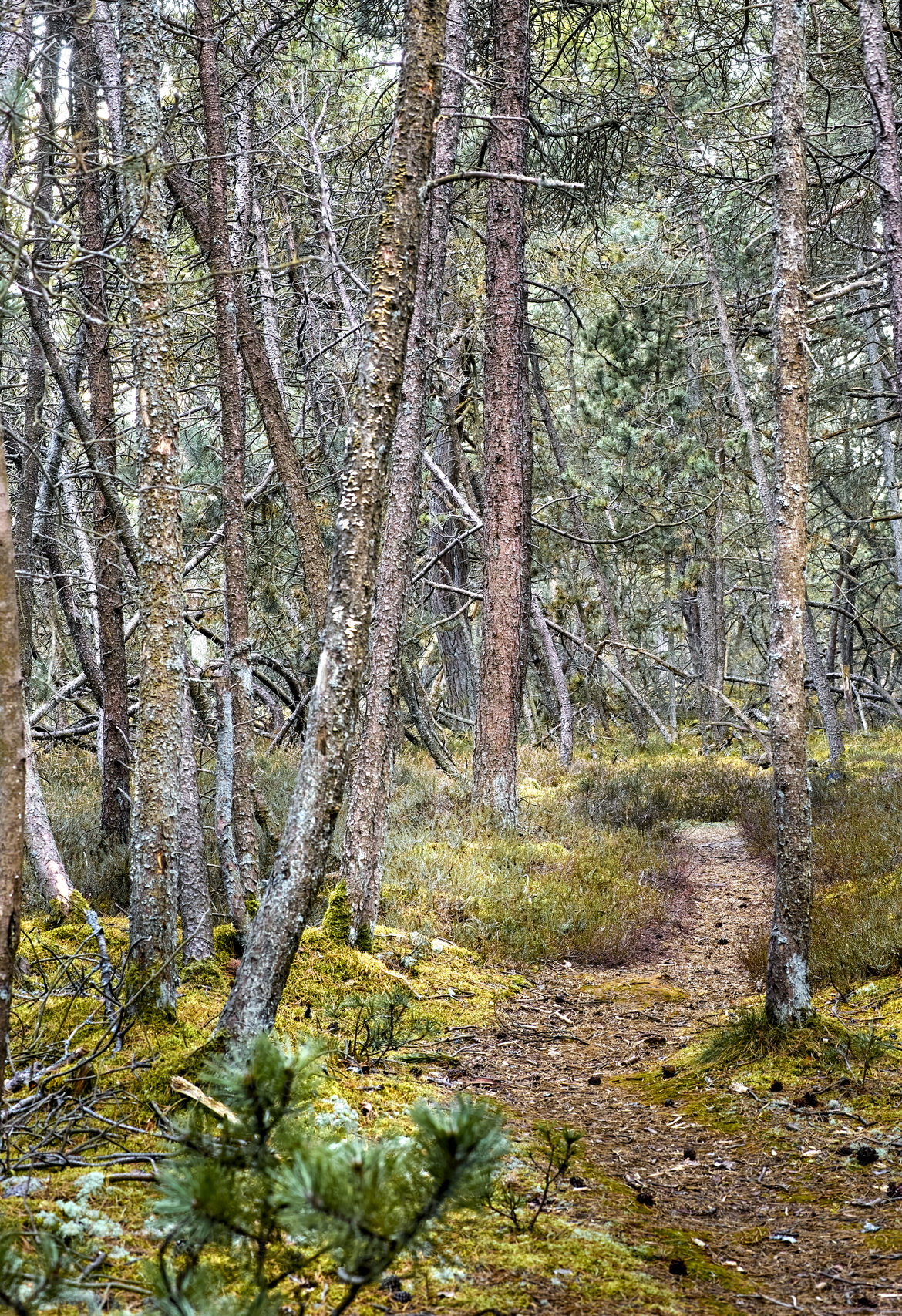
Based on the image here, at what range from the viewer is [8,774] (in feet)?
8.00

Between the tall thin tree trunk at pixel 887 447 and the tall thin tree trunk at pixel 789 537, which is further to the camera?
the tall thin tree trunk at pixel 887 447

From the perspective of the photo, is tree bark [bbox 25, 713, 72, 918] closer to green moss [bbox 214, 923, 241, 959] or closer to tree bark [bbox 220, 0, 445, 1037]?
green moss [bbox 214, 923, 241, 959]

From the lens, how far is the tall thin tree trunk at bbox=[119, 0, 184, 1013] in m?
3.86

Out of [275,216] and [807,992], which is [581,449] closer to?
[275,216]

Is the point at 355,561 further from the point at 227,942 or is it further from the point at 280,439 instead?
the point at 280,439

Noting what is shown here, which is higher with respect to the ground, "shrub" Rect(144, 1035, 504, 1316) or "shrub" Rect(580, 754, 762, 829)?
"shrub" Rect(144, 1035, 504, 1316)

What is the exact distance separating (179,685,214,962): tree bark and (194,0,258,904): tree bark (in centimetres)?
49

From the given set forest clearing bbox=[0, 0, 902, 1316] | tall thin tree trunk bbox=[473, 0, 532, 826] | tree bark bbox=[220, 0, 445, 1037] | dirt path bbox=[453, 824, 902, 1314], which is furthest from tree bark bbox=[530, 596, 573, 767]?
tree bark bbox=[220, 0, 445, 1037]

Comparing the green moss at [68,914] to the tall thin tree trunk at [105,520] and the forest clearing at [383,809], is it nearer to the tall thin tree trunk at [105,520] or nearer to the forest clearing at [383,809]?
the forest clearing at [383,809]

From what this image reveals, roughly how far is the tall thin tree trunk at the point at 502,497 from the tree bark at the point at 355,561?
6316 millimetres

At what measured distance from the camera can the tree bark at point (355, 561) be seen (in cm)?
326

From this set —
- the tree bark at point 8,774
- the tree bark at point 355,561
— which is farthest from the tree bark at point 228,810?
the tree bark at point 8,774

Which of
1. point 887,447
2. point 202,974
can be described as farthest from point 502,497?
point 887,447

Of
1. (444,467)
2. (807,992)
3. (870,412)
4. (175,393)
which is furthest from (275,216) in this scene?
(870,412)
